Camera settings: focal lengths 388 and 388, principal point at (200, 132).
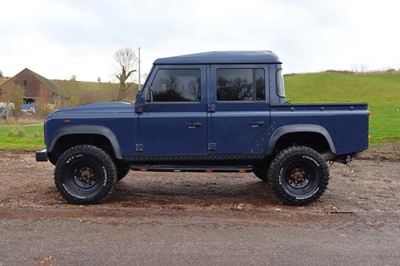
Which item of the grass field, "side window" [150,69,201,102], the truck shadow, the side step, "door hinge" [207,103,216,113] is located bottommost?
the truck shadow

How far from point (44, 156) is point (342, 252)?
449 centimetres

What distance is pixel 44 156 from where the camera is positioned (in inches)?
239

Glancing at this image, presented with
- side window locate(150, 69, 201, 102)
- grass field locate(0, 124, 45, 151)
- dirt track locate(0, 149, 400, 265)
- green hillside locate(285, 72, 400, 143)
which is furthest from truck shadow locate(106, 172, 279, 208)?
green hillside locate(285, 72, 400, 143)

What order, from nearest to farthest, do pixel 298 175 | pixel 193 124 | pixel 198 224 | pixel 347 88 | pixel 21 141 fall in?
pixel 198 224 < pixel 193 124 < pixel 298 175 < pixel 21 141 < pixel 347 88

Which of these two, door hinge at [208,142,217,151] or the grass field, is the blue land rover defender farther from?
the grass field

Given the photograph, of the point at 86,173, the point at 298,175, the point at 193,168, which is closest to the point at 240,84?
the point at 193,168

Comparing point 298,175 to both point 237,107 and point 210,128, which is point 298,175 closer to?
point 237,107

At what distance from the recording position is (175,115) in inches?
232

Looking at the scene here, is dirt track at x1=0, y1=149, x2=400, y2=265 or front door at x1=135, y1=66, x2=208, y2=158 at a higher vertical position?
front door at x1=135, y1=66, x2=208, y2=158

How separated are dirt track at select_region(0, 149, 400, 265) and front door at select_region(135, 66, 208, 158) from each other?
908mm

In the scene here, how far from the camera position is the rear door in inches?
230

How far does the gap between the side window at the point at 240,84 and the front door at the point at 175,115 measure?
28 centimetres

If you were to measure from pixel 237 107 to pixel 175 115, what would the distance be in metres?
0.95

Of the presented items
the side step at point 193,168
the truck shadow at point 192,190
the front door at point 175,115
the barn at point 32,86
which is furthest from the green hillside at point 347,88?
the barn at point 32,86
